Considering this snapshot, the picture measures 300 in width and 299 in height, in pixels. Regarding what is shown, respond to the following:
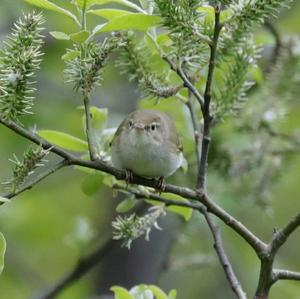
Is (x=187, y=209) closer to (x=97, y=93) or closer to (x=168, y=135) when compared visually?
(x=168, y=135)

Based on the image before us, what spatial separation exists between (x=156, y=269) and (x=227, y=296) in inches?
40.2

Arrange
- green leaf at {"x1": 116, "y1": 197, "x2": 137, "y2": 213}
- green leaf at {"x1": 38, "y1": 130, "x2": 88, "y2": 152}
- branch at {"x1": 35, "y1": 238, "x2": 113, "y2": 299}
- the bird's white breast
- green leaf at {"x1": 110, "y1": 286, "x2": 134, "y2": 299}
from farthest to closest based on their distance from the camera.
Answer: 1. branch at {"x1": 35, "y1": 238, "x2": 113, "y2": 299}
2. the bird's white breast
3. green leaf at {"x1": 116, "y1": 197, "x2": 137, "y2": 213}
4. green leaf at {"x1": 38, "y1": 130, "x2": 88, "y2": 152}
5. green leaf at {"x1": 110, "y1": 286, "x2": 134, "y2": 299}

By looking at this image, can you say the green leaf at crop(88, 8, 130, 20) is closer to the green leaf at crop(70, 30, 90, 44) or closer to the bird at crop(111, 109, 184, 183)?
the green leaf at crop(70, 30, 90, 44)

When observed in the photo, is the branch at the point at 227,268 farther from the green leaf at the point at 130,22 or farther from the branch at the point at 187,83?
the green leaf at the point at 130,22

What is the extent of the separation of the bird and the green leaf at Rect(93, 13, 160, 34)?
3.10ft

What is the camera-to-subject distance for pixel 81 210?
814 centimetres

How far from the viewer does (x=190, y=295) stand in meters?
7.69

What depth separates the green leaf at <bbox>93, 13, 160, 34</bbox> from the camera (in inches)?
89.5

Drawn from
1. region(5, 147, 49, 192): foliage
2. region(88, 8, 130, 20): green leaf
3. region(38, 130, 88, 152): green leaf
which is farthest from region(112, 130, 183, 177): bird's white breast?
region(5, 147, 49, 192): foliage

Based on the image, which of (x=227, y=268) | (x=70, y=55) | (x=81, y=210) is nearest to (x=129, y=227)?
(x=227, y=268)

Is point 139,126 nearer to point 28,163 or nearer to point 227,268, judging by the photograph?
point 227,268

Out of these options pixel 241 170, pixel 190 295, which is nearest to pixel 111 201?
pixel 190 295

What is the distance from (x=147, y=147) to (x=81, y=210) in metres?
4.69

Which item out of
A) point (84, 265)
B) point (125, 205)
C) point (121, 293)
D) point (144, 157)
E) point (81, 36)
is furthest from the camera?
point (84, 265)
